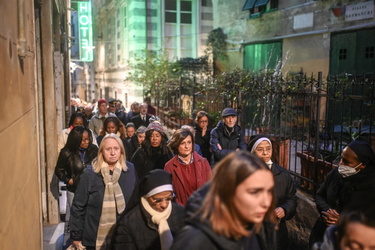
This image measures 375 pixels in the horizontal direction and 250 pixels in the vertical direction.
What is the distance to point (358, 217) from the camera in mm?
2232

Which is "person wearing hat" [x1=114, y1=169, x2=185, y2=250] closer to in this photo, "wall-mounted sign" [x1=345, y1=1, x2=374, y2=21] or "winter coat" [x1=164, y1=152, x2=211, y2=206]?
"winter coat" [x1=164, y1=152, x2=211, y2=206]

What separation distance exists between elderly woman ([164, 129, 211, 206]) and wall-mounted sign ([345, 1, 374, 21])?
34.1ft

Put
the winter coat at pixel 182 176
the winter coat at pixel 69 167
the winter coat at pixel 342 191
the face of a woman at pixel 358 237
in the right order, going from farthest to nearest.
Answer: the winter coat at pixel 69 167 → the winter coat at pixel 182 176 → the winter coat at pixel 342 191 → the face of a woman at pixel 358 237

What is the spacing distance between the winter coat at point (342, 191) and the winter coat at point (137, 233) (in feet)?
5.34

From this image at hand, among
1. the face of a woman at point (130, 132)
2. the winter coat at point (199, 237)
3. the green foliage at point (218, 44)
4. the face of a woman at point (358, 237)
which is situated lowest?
the face of a woman at point (130, 132)

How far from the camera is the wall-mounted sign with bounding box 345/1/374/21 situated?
12.9 metres

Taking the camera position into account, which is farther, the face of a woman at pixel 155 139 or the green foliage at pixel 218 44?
the green foliage at pixel 218 44

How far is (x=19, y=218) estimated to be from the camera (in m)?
2.98

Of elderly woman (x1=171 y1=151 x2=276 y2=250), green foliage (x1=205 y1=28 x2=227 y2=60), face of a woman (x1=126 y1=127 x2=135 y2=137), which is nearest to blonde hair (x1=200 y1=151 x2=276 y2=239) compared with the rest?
elderly woman (x1=171 y1=151 x2=276 y2=250)

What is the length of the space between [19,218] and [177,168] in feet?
6.87

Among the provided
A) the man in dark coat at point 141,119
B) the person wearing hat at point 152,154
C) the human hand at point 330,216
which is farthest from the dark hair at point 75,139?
the man in dark coat at point 141,119

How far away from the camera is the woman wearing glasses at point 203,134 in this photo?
7.43 meters

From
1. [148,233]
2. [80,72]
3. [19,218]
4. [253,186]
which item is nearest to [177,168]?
[148,233]

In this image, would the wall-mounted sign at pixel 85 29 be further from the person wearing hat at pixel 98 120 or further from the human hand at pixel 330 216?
the human hand at pixel 330 216
